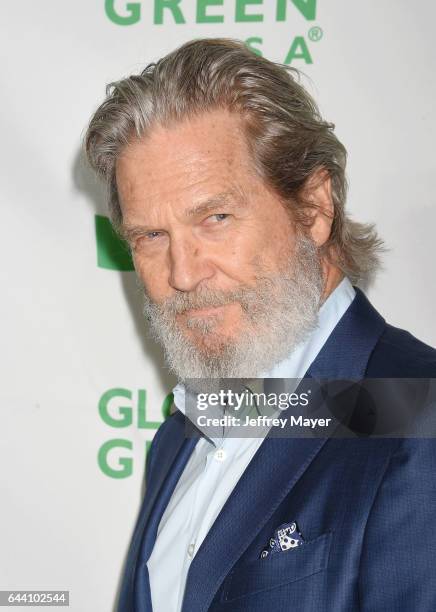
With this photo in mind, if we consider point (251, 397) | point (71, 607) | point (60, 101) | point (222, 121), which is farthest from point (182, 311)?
point (71, 607)

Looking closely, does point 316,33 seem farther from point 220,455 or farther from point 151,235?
point 220,455

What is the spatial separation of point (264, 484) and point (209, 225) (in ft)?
1.32

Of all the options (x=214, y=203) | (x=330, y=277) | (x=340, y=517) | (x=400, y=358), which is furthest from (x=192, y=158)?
(x=340, y=517)

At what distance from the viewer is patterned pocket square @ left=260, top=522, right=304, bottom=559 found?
96 cm

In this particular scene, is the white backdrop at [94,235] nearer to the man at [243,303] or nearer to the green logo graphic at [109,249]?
the green logo graphic at [109,249]

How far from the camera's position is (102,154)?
129 cm

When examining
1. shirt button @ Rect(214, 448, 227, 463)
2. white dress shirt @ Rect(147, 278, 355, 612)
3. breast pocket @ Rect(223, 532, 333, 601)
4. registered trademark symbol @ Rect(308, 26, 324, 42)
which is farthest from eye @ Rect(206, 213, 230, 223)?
registered trademark symbol @ Rect(308, 26, 324, 42)

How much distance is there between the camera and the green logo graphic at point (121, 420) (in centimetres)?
173

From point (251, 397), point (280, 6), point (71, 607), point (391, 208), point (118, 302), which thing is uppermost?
point (280, 6)

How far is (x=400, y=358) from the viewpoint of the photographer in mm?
1053

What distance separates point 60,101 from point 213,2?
40 centimetres

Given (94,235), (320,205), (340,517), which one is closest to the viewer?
(340,517)

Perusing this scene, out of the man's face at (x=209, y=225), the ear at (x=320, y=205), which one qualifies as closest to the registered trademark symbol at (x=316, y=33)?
the ear at (x=320, y=205)

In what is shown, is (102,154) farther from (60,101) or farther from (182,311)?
(60,101)
